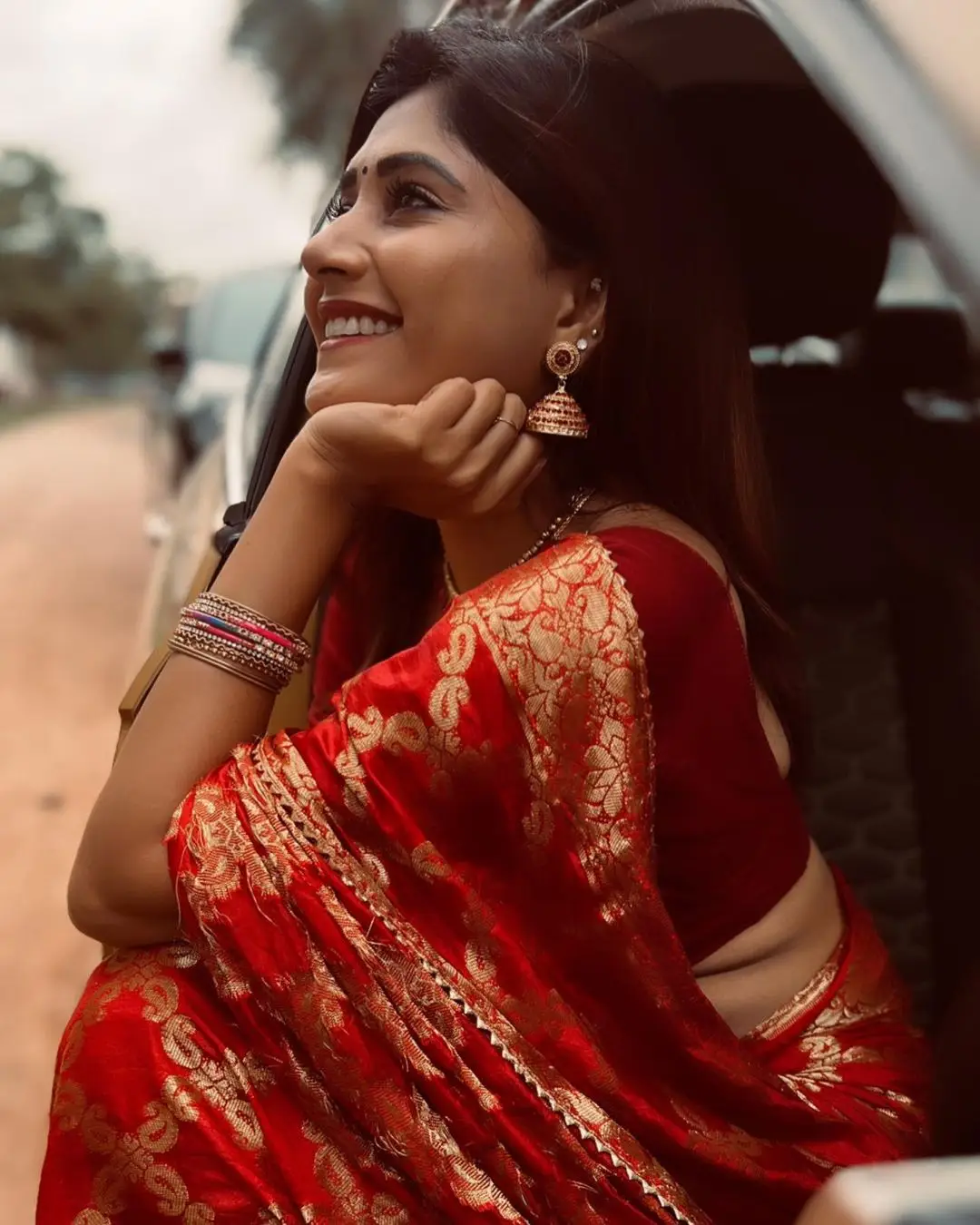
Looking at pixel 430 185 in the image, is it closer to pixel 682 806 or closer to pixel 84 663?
pixel 682 806

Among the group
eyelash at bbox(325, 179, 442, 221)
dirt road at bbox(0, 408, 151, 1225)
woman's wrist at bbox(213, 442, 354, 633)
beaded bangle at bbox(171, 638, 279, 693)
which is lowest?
dirt road at bbox(0, 408, 151, 1225)

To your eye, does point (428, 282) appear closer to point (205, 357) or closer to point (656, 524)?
point (656, 524)

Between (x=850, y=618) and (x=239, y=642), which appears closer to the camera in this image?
(x=239, y=642)

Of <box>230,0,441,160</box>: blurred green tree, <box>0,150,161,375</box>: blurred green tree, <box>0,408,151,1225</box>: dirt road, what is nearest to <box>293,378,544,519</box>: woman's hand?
<box>0,408,151,1225</box>: dirt road

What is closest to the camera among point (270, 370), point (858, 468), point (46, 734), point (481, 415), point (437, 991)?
point (437, 991)

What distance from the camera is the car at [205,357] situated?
5457 mm

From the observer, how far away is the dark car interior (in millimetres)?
1404

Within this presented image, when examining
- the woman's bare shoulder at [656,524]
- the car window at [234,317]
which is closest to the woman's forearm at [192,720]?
the woman's bare shoulder at [656,524]

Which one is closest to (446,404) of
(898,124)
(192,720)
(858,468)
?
(192,720)

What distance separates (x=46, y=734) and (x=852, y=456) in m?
3.22

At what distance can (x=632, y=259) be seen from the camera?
123 centimetres

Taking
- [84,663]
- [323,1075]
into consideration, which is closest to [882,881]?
[323,1075]

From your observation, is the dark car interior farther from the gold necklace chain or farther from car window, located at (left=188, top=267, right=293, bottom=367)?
car window, located at (left=188, top=267, right=293, bottom=367)

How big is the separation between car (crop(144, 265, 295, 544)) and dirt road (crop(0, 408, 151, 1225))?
632 mm
